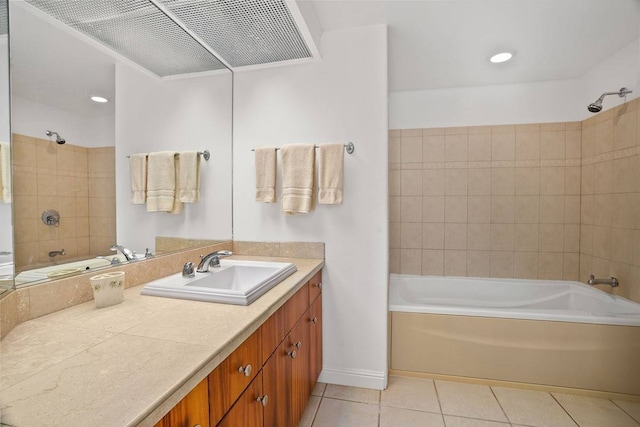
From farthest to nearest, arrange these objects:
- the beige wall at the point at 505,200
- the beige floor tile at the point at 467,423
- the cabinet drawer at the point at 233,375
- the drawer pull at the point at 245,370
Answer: the beige wall at the point at 505,200, the beige floor tile at the point at 467,423, the drawer pull at the point at 245,370, the cabinet drawer at the point at 233,375

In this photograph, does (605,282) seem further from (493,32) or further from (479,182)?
(493,32)

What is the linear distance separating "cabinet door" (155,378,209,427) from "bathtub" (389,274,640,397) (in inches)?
59.3

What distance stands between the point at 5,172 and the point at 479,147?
3037mm

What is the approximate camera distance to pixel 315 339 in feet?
5.59

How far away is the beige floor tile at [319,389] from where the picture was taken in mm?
1775

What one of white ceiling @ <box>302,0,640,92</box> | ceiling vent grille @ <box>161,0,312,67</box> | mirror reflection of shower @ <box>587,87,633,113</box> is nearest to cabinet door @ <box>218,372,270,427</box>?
ceiling vent grille @ <box>161,0,312,67</box>

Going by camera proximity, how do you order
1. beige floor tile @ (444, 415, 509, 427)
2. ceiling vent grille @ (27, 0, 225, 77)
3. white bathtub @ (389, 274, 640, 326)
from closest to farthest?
ceiling vent grille @ (27, 0, 225, 77), beige floor tile @ (444, 415, 509, 427), white bathtub @ (389, 274, 640, 326)

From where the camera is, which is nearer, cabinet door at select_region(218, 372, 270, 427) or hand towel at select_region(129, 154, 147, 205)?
cabinet door at select_region(218, 372, 270, 427)

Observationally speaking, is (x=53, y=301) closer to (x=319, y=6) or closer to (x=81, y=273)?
(x=81, y=273)

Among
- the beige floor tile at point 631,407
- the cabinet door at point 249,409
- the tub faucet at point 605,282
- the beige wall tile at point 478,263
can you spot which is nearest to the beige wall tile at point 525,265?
the beige wall tile at point 478,263

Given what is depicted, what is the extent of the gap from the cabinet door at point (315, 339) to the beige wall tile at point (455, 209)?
1591mm

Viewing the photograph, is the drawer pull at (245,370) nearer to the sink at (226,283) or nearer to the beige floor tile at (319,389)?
the sink at (226,283)

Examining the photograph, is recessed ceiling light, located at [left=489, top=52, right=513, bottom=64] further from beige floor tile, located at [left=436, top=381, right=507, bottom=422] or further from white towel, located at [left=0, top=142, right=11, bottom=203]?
white towel, located at [left=0, top=142, right=11, bottom=203]

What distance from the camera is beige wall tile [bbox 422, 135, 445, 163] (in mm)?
2680
